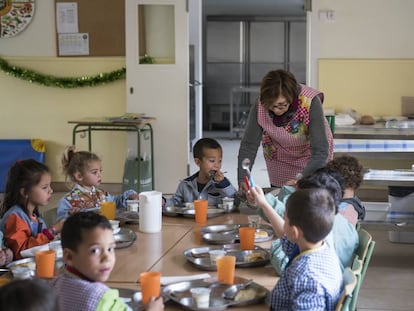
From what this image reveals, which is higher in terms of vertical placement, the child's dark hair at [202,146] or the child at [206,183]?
the child's dark hair at [202,146]

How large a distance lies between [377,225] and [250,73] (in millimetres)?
8984

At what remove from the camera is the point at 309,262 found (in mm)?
2207

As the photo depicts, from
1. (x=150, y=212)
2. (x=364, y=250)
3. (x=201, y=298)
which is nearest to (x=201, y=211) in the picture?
(x=150, y=212)

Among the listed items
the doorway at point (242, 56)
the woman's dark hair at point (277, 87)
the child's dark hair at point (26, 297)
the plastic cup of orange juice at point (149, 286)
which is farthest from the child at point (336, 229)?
the doorway at point (242, 56)

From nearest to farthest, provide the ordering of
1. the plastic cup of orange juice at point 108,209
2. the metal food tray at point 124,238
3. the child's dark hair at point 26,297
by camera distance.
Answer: the child's dark hair at point 26,297
the metal food tray at point 124,238
the plastic cup of orange juice at point 108,209

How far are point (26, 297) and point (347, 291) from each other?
1019 mm

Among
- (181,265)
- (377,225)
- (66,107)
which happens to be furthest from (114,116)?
(181,265)

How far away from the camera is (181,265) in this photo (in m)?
2.61

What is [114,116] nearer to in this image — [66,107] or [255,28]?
[66,107]

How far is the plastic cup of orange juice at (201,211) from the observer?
336 cm

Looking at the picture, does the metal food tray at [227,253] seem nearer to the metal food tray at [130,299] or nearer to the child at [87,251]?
the metal food tray at [130,299]

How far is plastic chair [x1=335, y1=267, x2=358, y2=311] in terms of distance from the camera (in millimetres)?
2098

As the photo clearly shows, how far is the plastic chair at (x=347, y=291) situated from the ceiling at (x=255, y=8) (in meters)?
11.5

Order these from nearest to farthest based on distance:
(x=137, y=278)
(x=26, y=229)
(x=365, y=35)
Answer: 1. (x=137, y=278)
2. (x=26, y=229)
3. (x=365, y=35)
